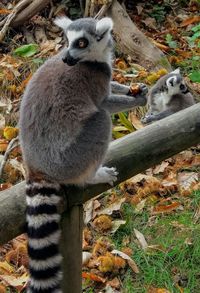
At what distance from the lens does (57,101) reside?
262 cm

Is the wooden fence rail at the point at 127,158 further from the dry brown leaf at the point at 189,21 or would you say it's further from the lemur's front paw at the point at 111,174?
the dry brown leaf at the point at 189,21

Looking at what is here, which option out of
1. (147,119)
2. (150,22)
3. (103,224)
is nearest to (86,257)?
(103,224)

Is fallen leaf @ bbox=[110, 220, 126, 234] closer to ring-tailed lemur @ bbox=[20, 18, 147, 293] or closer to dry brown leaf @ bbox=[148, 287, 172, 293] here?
dry brown leaf @ bbox=[148, 287, 172, 293]

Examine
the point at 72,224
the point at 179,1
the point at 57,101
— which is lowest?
the point at 179,1

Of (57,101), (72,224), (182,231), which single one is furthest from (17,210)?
(182,231)

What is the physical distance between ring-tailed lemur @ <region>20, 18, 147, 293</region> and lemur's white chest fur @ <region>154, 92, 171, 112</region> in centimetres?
220

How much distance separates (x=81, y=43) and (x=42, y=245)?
1.11m

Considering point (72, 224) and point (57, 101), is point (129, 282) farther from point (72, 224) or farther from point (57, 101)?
point (57, 101)

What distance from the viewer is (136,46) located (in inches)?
239

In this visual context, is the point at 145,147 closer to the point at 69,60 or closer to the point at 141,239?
the point at 69,60

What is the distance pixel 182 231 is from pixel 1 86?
96.4 inches

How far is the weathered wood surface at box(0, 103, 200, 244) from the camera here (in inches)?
99.5

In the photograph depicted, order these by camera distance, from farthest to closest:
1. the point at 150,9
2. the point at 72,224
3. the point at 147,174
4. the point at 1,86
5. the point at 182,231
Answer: the point at 150,9, the point at 1,86, the point at 147,174, the point at 182,231, the point at 72,224

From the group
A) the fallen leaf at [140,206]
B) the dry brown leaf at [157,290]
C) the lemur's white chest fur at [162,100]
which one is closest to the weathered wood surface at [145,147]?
the dry brown leaf at [157,290]
